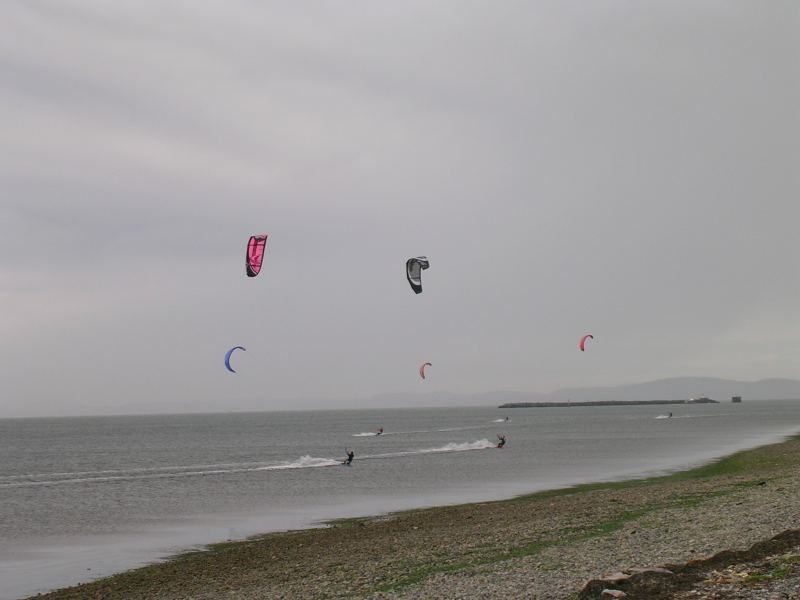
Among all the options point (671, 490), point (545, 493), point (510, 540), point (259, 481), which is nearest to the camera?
point (510, 540)

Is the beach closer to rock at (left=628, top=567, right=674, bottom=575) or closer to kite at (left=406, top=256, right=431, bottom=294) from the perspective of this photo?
rock at (left=628, top=567, right=674, bottom=575)

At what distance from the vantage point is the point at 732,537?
13.3 meters

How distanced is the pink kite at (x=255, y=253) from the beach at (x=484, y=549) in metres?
8.67

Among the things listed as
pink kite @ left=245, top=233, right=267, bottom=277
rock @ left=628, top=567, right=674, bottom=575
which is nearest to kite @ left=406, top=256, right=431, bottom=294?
pink kite @ left=245, top=233, right=267, bottom=277

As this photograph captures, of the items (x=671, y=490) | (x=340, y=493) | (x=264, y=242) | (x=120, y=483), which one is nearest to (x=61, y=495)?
(x=120, y=483)

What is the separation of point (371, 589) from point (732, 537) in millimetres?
6052

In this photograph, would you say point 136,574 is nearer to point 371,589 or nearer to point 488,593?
point 371,589

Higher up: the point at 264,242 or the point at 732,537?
the point at 264,242

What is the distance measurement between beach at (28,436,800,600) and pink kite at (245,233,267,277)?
8.67 meters

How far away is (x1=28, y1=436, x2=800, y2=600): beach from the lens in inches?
486

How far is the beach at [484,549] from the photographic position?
40.5ft

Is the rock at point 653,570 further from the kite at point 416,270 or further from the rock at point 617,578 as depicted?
the kite at point 416,270

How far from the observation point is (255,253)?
27.0 metres

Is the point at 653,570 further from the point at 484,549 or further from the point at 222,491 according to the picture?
the point at 222,491
